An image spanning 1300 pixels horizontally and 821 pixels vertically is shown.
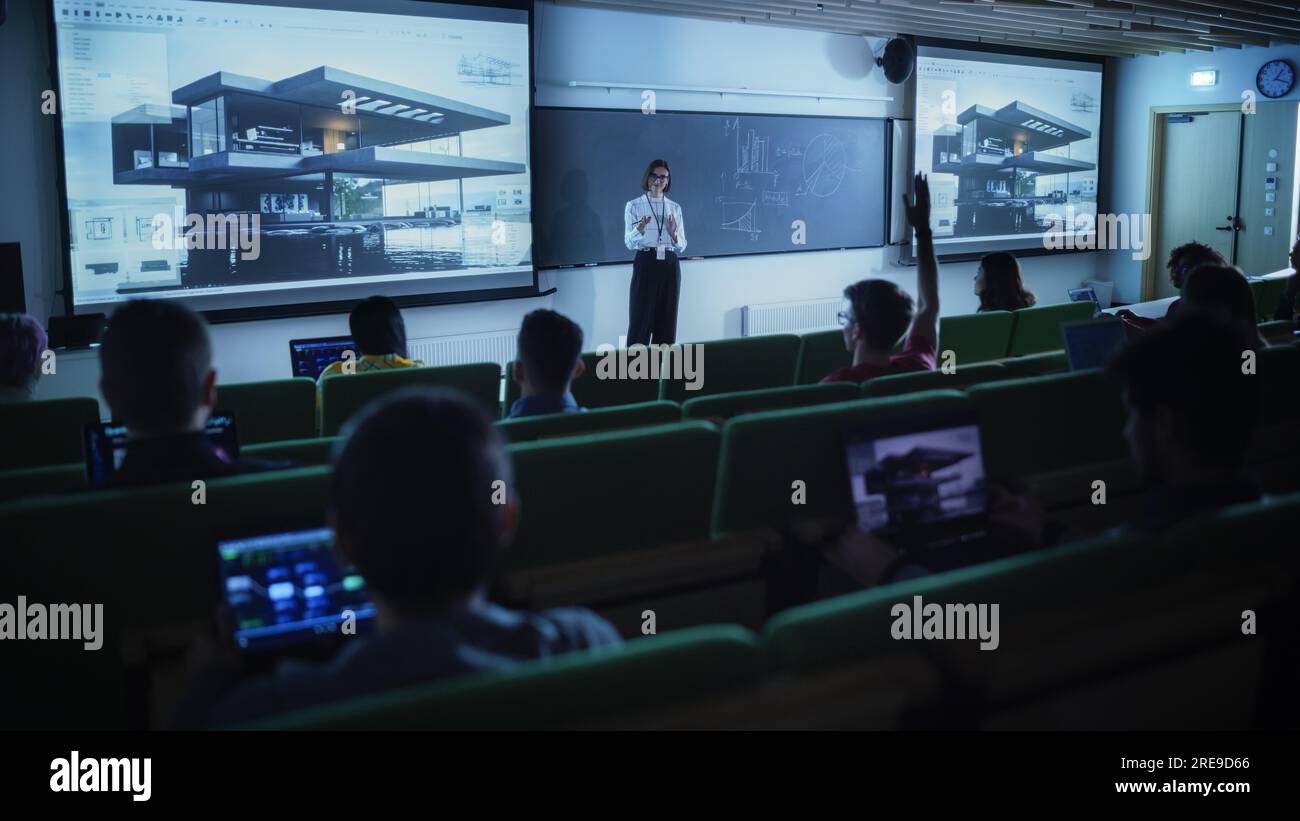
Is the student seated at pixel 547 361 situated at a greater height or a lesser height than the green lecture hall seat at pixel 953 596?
greater

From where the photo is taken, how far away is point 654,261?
7.75 metres

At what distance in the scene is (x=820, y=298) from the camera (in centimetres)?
942

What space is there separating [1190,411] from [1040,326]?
3595 millimetres

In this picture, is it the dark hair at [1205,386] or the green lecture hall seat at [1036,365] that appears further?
the green lecture hall seat at [1036,365]

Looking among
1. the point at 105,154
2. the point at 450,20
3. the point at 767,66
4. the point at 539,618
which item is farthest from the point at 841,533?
the point at 767,66

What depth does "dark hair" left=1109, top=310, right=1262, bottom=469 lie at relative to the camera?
1879 mm

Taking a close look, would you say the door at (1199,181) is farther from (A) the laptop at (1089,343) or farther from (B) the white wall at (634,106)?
(A) the laptop at (1089,343)

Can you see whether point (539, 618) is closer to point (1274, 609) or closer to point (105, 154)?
point (1274, 609)

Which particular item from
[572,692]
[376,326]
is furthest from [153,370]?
[376,326]

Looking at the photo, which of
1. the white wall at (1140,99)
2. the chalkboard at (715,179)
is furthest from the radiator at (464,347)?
the white wall at (1140,99)

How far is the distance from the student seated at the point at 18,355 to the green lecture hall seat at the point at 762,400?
2210mm

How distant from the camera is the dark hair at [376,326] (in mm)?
4008

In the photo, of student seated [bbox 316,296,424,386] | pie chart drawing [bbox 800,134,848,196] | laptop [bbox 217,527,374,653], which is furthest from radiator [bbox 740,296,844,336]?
laptop [bbox 217,527,374,653]

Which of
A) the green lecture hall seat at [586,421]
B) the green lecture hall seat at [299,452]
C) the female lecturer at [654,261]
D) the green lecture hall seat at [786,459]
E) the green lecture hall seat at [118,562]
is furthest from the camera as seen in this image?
the female lecturer at [654,261]
